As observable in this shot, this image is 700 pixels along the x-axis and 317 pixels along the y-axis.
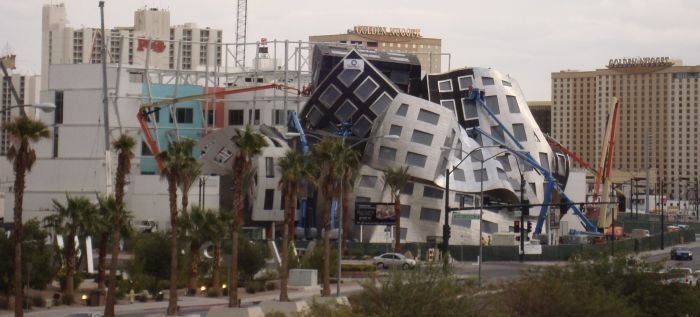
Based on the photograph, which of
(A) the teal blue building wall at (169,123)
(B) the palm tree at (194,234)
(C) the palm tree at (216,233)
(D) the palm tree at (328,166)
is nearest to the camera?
(D) the palm tree at (328,166)

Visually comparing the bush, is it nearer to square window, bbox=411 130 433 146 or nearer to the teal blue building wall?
square window, bbox=411 130 433 146

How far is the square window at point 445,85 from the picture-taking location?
136m

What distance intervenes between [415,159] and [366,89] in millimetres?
8917

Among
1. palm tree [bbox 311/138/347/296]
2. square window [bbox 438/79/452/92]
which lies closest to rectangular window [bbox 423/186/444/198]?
square window [bbox 438/79/452/92]

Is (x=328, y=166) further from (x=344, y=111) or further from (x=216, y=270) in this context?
(x=344, y=111)

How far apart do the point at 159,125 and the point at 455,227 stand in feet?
110

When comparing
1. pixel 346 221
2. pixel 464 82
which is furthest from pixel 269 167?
pixel 464 82

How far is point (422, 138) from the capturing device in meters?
124

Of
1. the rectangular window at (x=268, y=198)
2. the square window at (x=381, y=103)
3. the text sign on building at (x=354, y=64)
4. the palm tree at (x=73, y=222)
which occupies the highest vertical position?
the text sign on building at (x=354, y=64)

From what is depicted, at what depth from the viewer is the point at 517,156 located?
129750 mm

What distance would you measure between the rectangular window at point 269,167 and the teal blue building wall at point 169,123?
11358 millimetres

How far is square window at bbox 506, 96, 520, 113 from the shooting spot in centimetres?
13474

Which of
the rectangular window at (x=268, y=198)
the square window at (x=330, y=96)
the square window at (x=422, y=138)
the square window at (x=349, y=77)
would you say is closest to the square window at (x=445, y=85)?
the square window at (x=349, y=77)

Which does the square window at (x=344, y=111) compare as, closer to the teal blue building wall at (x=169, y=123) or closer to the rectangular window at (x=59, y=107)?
the teal blue building wall at (x=169, y=123)
